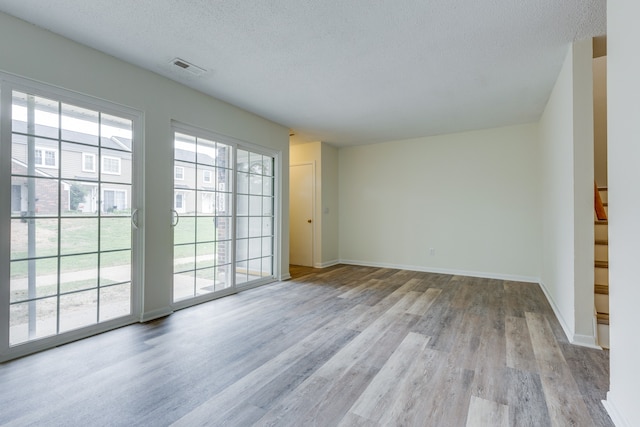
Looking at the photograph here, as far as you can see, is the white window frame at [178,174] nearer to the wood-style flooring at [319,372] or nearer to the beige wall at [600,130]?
the wood-style flooring at [319,372]

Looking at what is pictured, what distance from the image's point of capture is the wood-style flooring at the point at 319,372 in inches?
61.5

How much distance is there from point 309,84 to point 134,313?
2.97m

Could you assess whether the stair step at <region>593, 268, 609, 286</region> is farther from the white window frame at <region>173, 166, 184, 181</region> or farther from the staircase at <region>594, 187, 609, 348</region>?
the white window frame at <region>173, 166, 184, 181</region>

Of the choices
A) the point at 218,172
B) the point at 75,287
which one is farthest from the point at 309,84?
the point at 75,287

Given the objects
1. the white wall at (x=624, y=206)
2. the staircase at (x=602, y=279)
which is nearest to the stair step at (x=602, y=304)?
the staircase at (x=602, y=279)

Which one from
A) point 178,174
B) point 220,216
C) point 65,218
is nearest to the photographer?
point 65,218

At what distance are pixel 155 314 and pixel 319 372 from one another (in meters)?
1.97

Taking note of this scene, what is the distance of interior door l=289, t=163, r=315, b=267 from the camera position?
5957 millimetres

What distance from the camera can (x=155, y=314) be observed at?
302 cm

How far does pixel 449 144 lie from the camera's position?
17.2 feet

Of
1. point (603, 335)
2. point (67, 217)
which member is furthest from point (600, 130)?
point (67, 217)

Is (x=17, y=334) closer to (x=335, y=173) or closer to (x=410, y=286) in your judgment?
(x=410, y=286)

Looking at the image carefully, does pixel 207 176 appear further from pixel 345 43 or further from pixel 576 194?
pixel 576 194

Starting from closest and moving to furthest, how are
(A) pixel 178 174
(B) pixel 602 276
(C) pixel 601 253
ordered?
(B) pixel 602 276 < (C) pixel 601 253 < (A) pixel 178 174
